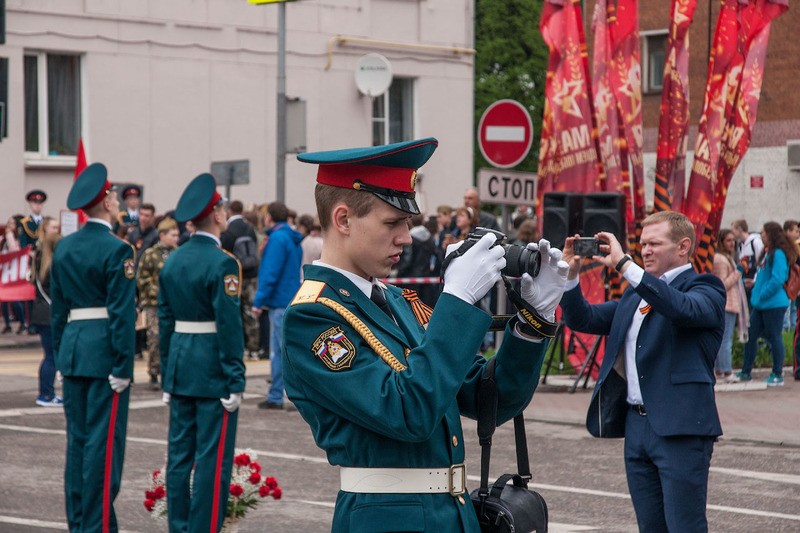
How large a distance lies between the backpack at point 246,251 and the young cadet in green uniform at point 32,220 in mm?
5366

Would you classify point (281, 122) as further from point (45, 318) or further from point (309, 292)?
point (309, 292)

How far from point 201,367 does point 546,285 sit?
441 centimetres

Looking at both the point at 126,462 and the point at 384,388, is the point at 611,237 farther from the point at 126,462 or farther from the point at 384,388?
the point at 126,462

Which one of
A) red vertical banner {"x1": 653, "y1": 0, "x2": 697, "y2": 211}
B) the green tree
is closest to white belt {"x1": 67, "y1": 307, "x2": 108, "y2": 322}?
red vertical banner {"x1": 653, "y1": 0, "x2": 697, "y2": 211}

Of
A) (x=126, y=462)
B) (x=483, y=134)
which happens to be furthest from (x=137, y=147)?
(x=126, y=462)

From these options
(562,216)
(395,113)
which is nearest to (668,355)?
(562,216)

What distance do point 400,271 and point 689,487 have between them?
43.8 ft

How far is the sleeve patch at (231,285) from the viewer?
7.95 m

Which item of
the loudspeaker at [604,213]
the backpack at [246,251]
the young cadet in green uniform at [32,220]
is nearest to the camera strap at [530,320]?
the loudspeaker at [604,213]

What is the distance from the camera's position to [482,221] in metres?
18.9

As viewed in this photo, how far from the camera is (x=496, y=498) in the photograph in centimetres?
384

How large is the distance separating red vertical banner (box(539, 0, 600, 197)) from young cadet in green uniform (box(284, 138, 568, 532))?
12963mm

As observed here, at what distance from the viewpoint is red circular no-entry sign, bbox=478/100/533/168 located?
1462 centimetres

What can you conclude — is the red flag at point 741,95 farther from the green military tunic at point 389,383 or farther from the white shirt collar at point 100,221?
the green military tunic at point 389,383
